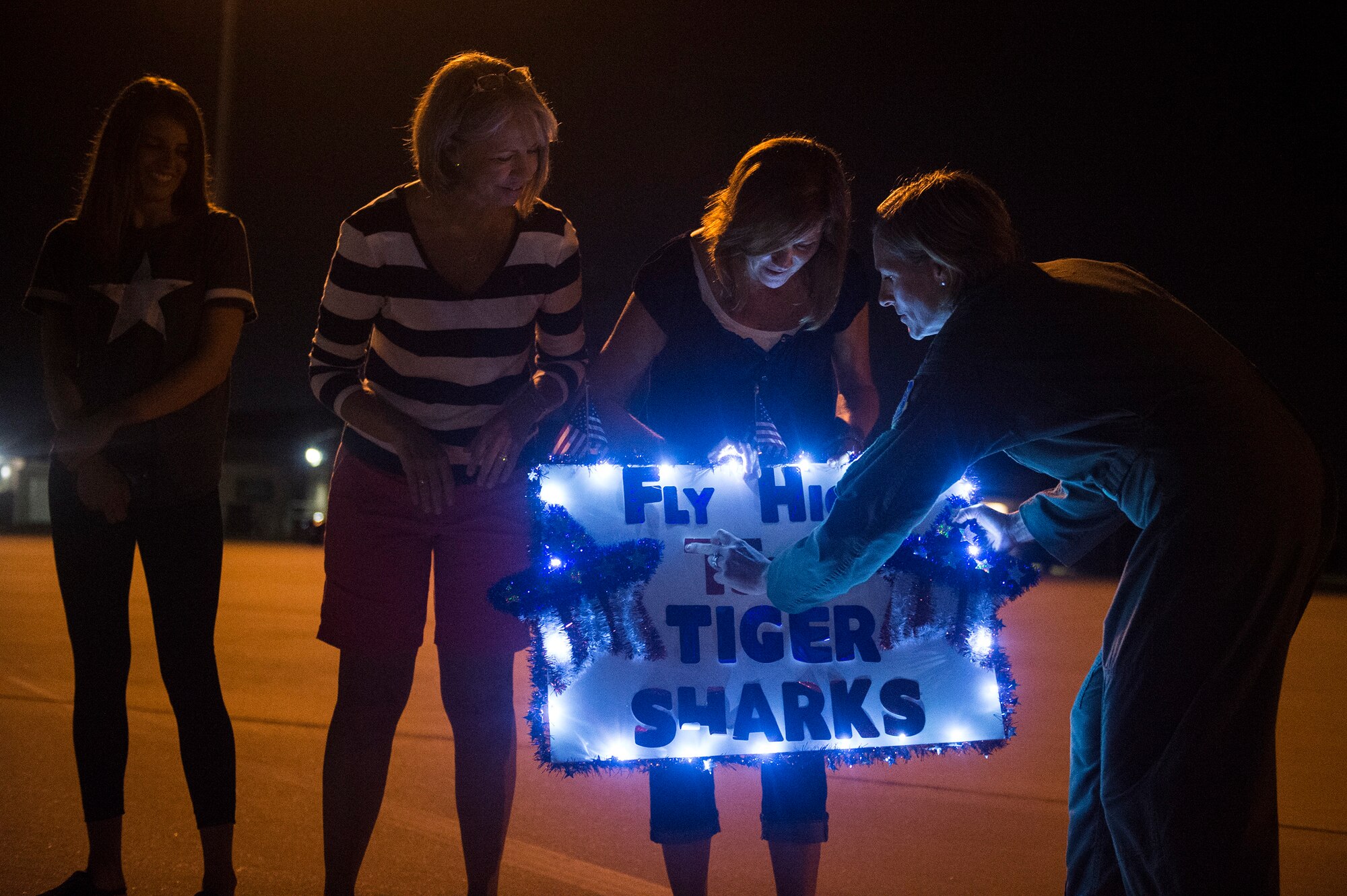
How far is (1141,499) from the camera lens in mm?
1716

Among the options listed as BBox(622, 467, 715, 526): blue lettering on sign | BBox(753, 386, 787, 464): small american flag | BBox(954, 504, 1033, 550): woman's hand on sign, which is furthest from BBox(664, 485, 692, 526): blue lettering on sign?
BBox(954, 504, 1033, 550): woman's hand on sign

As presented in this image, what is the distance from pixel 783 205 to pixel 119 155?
164 cm

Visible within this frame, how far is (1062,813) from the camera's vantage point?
3484mm

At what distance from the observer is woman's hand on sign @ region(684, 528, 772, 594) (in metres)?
2.11

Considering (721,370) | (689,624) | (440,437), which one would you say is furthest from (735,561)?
(440,437)

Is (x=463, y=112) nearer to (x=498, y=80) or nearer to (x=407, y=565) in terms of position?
(x=498, y=80)

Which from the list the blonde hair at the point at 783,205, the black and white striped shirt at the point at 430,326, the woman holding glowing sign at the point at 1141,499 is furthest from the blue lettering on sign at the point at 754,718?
the blonde hair at the point at 783,205

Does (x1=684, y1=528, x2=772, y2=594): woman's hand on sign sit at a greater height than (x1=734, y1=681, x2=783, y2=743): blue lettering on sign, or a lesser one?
greater

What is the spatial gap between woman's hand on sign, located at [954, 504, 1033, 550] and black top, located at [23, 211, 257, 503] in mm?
1795

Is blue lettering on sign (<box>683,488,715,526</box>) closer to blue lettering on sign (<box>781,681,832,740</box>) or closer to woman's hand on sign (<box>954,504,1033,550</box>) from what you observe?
blue lettering on sign (<box>781,681,832,740</box>)

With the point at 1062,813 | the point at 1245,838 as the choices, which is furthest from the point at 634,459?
→ the point at 1062,813

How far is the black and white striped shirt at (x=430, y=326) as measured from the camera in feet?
7.48

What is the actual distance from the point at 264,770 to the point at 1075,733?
10.2ft

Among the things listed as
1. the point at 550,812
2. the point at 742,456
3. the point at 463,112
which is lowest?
the point at 550,812
